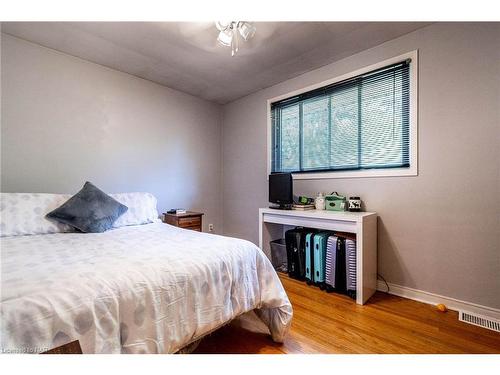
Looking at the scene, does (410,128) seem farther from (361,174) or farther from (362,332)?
(362,332)

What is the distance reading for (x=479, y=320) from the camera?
→ 1.67m

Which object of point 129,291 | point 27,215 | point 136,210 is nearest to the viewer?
point 129,291

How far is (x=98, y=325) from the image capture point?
80 centimetres

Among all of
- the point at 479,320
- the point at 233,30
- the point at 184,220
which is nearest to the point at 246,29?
the point at 233,30

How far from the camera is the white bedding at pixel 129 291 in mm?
736

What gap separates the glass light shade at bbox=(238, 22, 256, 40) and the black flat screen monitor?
151 cm

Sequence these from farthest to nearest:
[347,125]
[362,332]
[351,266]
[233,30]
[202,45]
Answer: [347,125], [202,45], [351,266], [233,30], [362,332]

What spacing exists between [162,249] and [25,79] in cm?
233

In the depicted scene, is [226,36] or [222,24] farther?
[226,36]

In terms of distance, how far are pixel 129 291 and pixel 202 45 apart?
2.26 metres

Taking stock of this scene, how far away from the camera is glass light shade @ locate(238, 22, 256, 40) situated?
185 centimetres
